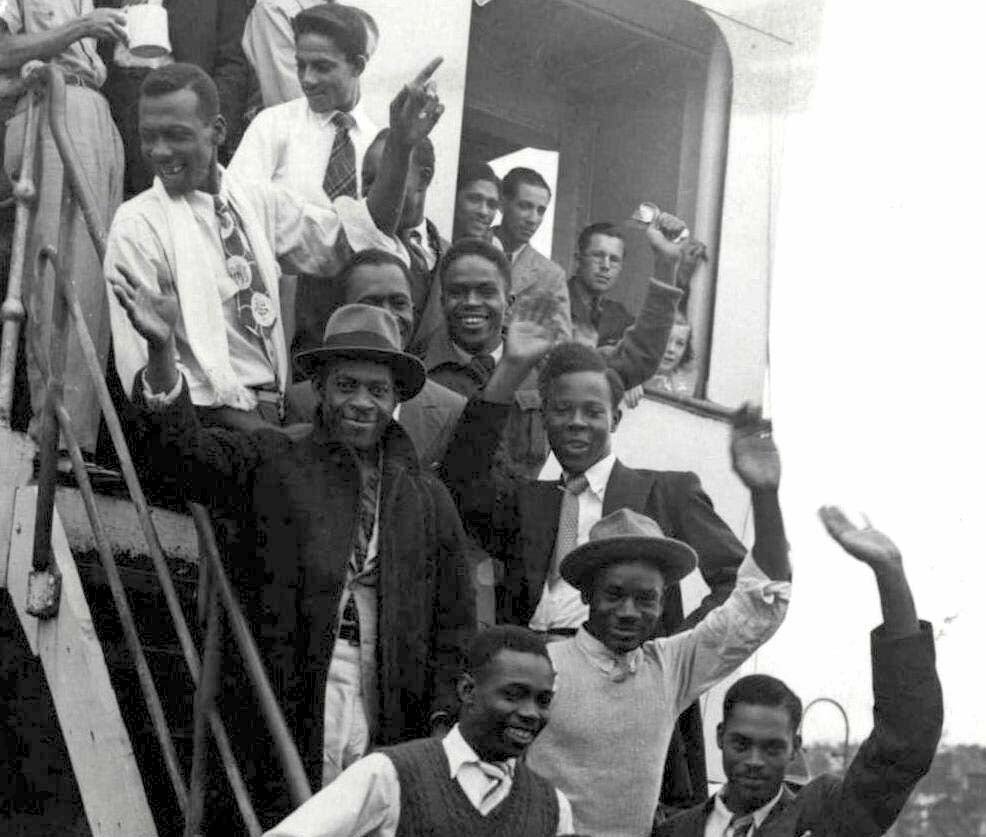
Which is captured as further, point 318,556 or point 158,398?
point 318,556

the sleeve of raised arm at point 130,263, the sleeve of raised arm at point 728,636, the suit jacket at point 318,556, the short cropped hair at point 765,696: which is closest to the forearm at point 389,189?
the sleeve of raised arm at point 130,263

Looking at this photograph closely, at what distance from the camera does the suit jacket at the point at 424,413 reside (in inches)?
218

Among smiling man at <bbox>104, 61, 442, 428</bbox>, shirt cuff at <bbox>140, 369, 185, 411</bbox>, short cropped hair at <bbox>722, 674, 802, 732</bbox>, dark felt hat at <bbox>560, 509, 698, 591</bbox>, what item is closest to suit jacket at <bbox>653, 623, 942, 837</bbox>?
→ short cropped hair at <bbox>722, 674, 802, 732</bbox>

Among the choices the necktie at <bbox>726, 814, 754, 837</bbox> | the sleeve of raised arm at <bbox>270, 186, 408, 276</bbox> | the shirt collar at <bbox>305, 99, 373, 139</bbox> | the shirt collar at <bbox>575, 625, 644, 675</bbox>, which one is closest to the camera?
the necktie at <bbox>726, 814, 754, 837</bbox>

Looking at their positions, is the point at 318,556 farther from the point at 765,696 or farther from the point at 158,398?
the point at 765,696

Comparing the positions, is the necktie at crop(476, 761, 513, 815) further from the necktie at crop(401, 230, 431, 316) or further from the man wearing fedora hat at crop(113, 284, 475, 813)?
the necktie at crop(401, 230, 431, 316)

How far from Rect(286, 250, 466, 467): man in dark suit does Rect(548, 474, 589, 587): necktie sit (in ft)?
1.27

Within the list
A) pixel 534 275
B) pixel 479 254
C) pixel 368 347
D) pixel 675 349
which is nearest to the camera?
pixel 368 347

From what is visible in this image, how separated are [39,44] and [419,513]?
8.00ft

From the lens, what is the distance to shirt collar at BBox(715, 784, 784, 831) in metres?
4.34

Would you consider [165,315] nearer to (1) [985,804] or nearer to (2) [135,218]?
(2) [135,218]

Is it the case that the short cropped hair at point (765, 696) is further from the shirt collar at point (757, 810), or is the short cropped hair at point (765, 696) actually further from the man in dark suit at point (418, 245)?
the man in dark suit at point (418, 245)

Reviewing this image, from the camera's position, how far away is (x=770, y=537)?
453cm

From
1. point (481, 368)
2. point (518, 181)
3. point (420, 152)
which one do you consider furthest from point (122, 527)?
point (518, 181)
